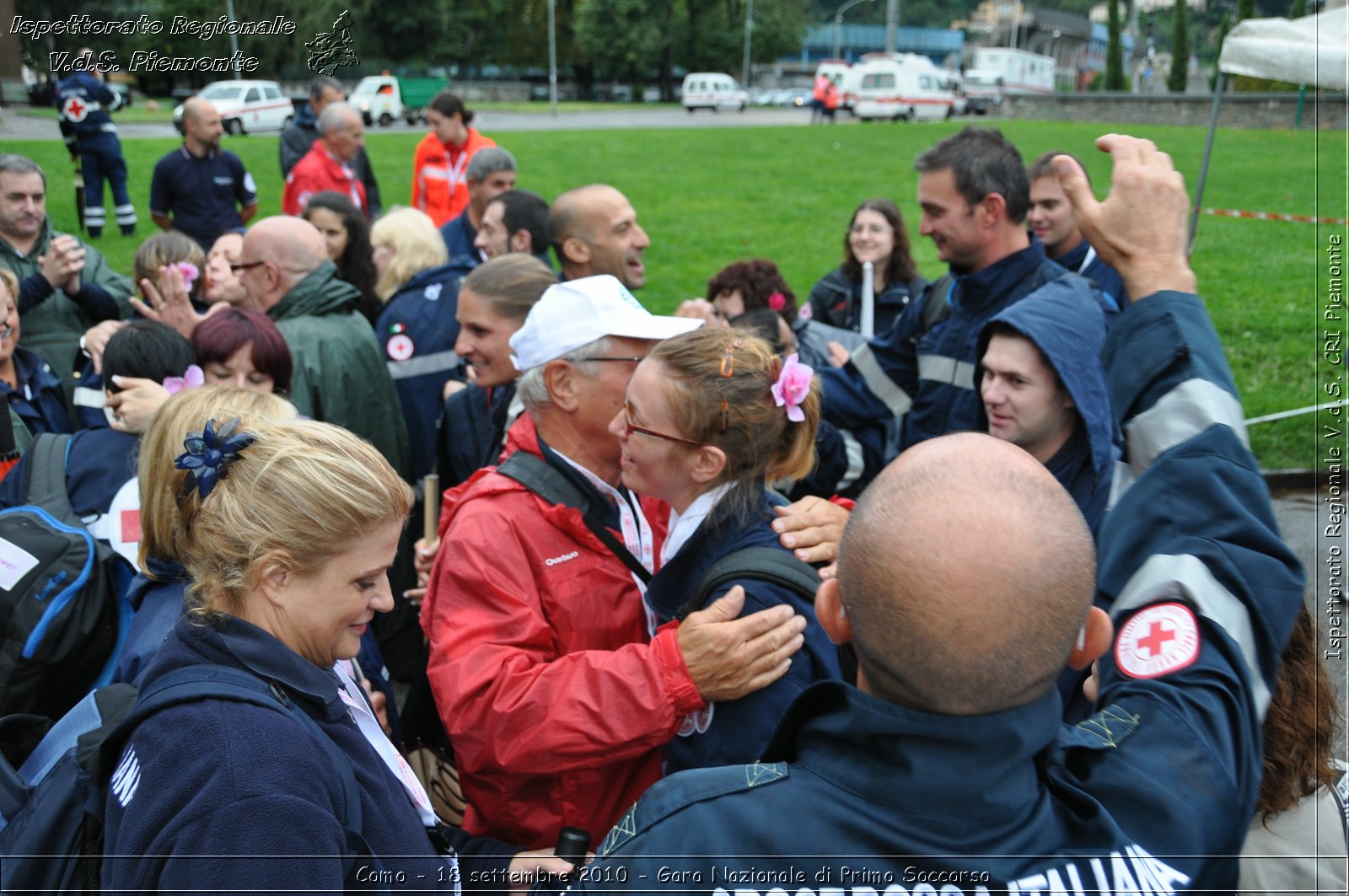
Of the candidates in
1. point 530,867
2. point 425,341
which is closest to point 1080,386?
point 530,867

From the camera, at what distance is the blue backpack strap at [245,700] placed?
61.1 inches

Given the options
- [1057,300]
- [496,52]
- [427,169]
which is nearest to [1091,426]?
[1057,300]

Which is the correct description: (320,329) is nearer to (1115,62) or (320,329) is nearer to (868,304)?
(868,304)

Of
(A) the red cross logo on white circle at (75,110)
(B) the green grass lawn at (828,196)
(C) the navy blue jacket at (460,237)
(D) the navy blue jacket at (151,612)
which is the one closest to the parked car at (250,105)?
(B) the green grass lawn at (828,196)

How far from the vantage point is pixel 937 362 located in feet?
12.8

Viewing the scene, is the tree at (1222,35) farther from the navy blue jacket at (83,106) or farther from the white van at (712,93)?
the white van at (712,93)

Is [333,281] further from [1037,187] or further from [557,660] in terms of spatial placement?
[1037,187]

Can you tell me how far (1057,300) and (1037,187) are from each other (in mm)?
2375

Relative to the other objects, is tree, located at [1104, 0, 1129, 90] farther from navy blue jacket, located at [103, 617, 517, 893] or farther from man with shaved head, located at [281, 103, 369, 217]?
navy blue jacket, located at [103, 617, 517, 893]

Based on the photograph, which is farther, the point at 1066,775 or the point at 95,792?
the point at 95,792

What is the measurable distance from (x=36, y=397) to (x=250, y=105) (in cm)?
1693

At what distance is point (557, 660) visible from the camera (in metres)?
2.20

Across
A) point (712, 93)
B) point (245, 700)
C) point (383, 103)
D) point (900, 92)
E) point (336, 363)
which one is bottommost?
point (245, 700)

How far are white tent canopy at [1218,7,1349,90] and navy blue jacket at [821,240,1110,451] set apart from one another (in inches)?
224
